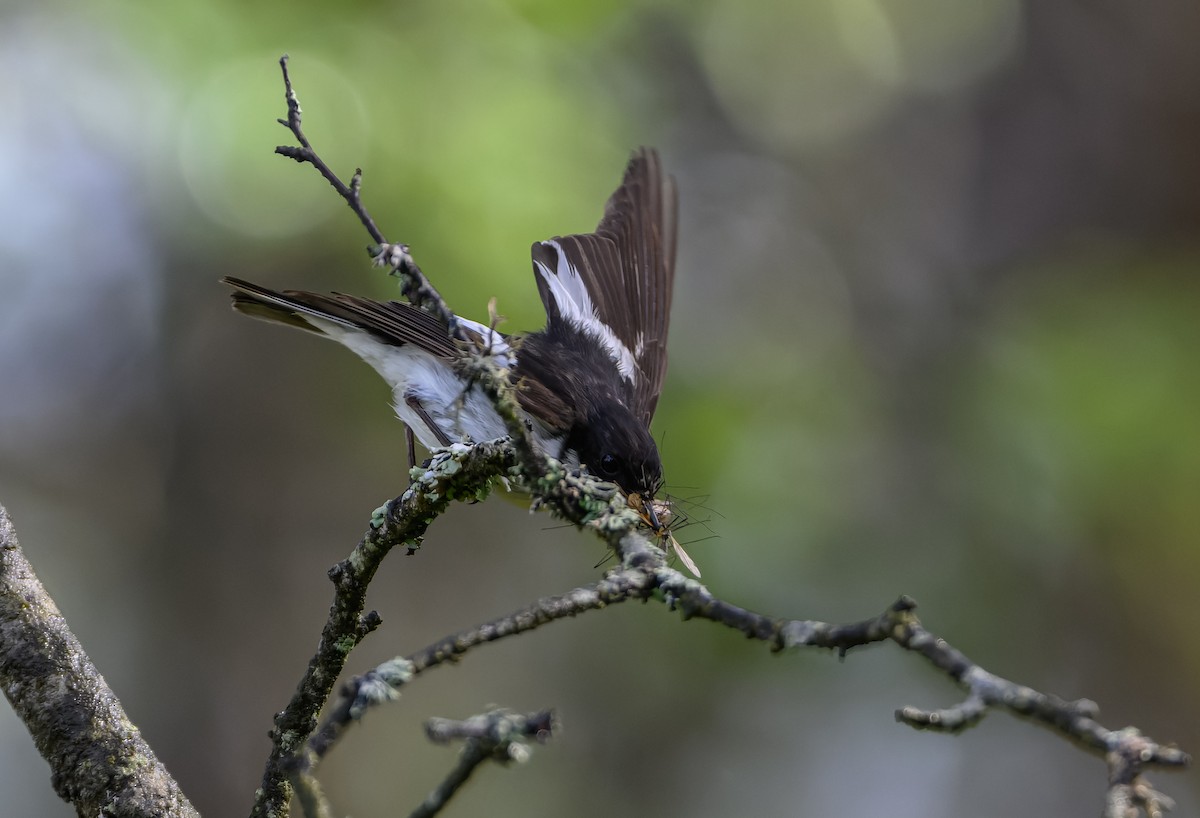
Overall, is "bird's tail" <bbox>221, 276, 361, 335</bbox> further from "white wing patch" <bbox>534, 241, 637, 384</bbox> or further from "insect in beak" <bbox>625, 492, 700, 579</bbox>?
"insect in beak" <bbox>625, 492, 700, 579</bbox>

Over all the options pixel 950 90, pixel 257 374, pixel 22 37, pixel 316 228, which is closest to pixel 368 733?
pixel 257 374

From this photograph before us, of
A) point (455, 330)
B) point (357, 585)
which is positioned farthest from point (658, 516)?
point (455, 330)

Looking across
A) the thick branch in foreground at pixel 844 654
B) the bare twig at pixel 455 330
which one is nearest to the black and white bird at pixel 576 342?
the bare twig at pixel 455 330

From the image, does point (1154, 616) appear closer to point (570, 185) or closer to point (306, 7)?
point (570, 185)

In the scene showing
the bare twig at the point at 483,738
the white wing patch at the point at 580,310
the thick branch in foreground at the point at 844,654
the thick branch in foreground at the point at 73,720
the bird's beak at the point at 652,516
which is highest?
the white wing patch at the point at 580,310

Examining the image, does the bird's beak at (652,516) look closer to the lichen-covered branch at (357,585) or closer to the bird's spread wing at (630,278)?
the lichen-covered branch at (357,585)

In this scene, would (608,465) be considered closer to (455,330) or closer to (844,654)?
(455,330)
